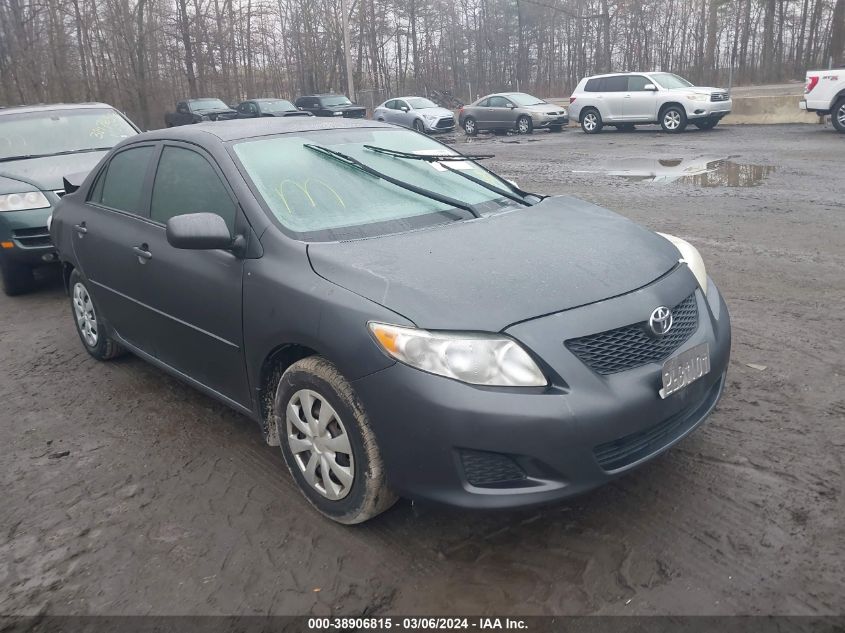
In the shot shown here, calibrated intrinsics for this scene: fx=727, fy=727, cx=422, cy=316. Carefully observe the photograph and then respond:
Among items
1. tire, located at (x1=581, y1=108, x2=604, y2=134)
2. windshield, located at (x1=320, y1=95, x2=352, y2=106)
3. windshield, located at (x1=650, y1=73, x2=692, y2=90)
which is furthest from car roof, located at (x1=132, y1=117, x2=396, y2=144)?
windshield, located at (x1=320, y1=95, x2=352, y2=106)

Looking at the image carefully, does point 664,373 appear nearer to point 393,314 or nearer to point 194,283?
point 393,314

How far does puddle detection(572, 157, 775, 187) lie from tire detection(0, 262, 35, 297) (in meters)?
9.44

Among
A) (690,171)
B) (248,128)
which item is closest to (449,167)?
(248,128)

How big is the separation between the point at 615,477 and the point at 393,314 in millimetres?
1039

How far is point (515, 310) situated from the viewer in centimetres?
275

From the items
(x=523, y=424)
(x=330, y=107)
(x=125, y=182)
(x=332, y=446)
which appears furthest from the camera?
(x=330, y=107)

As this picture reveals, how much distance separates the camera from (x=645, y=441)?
2.85 m

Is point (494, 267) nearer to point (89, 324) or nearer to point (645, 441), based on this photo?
point (645, 441)

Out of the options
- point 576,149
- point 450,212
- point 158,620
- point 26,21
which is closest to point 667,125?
point 576,149

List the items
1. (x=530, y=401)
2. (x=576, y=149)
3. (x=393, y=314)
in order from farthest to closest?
(x=576, y=149) < (x=393, y=314) < (x=530, y=401)

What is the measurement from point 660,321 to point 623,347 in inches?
9.0

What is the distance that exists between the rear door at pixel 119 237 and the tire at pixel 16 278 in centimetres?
254

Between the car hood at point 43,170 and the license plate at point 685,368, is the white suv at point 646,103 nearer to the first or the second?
the car hood at point 43,170

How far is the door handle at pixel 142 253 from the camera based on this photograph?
406 centimetres
